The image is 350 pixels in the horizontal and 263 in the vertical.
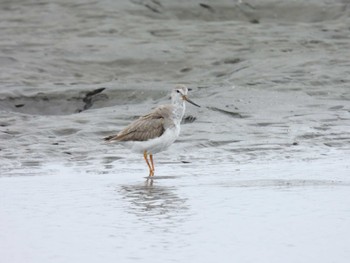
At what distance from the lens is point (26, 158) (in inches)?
498

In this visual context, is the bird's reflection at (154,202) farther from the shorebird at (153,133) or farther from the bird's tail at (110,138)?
the bird's tail at (110,138)

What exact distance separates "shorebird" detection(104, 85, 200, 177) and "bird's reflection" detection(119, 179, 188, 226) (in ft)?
2.82

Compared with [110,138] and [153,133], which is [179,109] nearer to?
[153,133]

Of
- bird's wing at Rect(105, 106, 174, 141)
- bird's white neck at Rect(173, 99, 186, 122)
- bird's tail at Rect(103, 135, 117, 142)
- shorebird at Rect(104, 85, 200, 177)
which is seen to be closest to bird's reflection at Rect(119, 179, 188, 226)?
shorebird at Rect(104, 85, 200, 177)

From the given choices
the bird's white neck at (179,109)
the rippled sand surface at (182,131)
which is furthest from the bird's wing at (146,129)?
the rippled sand surface at (182,131)

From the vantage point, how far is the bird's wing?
12.2m

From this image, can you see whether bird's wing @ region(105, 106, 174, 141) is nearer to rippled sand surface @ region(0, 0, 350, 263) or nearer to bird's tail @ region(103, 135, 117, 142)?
bird's tail @ region(103, 135, 117, 142)

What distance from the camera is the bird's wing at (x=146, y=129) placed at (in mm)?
12164

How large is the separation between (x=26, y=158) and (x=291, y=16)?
1071 cm

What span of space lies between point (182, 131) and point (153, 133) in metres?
2.11

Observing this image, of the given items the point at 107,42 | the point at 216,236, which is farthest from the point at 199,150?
the point at 107,42

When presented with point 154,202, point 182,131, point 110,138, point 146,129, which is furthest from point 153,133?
point 154,202

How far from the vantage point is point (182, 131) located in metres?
Result: 14.2

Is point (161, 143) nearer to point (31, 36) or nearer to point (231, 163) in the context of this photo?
point (231, 163)
